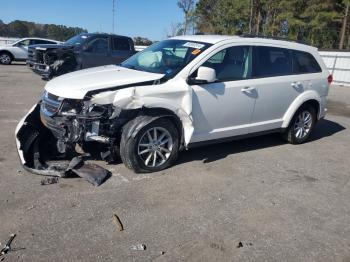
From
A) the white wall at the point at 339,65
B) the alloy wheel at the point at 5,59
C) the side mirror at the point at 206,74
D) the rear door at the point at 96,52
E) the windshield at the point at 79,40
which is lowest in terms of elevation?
the alloy wheel at the point at 5,59

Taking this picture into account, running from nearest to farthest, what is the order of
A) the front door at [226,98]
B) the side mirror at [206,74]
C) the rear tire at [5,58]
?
the side mirror at [206,74] < the front door at [226,98] < the rear tire at [5,58]

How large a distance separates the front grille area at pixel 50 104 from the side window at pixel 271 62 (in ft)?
9.81

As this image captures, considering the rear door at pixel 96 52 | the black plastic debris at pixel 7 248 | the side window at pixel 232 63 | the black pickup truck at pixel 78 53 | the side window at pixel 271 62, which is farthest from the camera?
the rear door at pixel 96 52

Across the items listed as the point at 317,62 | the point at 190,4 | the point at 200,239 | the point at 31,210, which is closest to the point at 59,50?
the point at 317,62

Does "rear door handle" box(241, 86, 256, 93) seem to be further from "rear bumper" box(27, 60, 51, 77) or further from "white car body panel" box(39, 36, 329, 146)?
"rear bumper" box(27, 60, 51, 77)

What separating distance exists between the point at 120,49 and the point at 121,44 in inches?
9.4

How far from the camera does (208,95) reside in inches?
211

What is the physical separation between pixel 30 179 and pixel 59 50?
9.48 metres

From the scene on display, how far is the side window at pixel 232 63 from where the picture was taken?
552 cm

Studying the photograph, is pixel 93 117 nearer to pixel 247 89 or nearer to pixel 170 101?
pixel 170 101

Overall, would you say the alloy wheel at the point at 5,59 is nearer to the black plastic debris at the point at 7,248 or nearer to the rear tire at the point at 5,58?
the rear tire at the point at 5,58

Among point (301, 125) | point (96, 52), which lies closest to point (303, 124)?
point (301, 125)

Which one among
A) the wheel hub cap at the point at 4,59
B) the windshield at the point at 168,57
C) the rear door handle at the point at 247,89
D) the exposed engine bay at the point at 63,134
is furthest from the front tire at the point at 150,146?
the wheel hub cap at the point at 4,59

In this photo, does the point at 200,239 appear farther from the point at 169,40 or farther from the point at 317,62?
the point at 317,62
